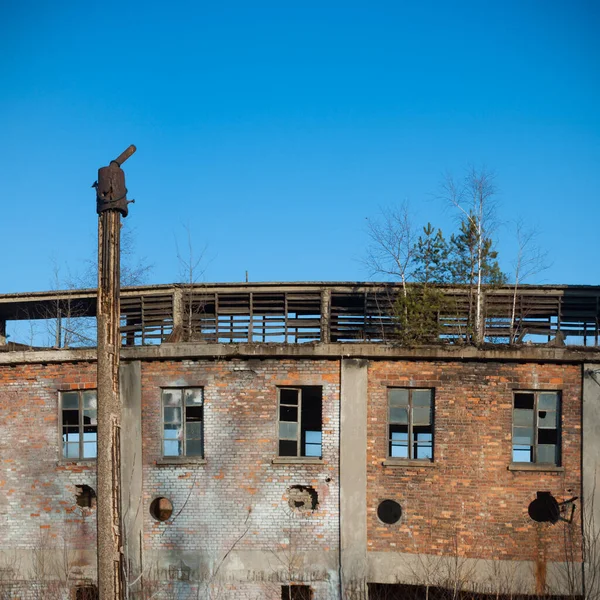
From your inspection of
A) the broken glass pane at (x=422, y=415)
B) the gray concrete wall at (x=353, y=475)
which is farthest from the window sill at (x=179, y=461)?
the broken glass pane at (x=422, y=415)

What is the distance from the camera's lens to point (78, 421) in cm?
1902

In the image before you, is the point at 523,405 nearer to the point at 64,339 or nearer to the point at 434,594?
the point at 434,594

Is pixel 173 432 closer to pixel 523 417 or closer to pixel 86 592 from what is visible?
pixel 86 592

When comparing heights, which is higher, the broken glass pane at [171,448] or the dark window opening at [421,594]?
the broken glass pane at [171,448]

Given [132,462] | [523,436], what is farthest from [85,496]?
[523,436]

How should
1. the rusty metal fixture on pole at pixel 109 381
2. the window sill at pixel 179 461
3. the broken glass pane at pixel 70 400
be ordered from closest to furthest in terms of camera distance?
1. the rusty metal fixture on pole at pixel 109 381
2. the window sill at pixel 179 461
3. the broken glass pane at pixel 70 400

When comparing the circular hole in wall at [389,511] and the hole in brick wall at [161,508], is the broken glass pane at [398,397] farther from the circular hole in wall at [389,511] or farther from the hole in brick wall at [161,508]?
the hole in brick wall at [161,508]

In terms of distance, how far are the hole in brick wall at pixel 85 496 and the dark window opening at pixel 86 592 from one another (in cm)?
172

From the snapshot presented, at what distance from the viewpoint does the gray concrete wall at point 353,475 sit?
57.1ft

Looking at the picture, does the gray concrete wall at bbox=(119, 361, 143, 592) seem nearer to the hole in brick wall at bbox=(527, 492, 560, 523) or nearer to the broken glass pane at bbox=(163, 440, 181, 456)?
the broken glass pane at bbox=(163, 440, 181, 456)

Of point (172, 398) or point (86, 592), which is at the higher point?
point (172, 398)

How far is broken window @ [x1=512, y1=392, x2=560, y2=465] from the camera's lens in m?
17.7

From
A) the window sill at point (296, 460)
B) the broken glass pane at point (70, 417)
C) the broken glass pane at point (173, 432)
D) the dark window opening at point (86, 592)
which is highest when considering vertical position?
the broken glass pane at point (70, 417)

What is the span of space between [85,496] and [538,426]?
10.1 m
